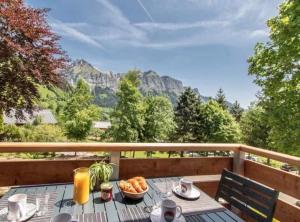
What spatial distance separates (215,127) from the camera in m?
24.0

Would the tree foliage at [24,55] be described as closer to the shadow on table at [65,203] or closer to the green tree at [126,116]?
the shadow on table at [65,203]

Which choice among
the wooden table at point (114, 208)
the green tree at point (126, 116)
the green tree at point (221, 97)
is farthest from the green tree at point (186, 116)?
the wooden table at point (114, 208)

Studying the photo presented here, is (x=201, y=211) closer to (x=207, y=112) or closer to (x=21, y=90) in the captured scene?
(x=21, y=90)

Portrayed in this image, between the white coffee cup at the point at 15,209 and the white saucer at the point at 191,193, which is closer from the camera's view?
the white coffee cup at the point at 15,209

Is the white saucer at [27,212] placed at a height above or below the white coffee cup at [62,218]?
below

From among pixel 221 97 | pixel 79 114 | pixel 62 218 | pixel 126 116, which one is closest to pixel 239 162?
pixel 62 218

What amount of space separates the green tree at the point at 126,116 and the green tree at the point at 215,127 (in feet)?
27.8

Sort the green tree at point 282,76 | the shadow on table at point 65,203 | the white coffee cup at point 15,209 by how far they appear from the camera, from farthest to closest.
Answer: the green tree at point 282,76
the shadow on table at point 65,203
the white coffee cup at point 15,209

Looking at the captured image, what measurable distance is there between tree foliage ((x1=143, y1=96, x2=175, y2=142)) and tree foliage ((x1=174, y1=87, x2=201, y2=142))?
1.21 metres

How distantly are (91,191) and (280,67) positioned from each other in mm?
7681

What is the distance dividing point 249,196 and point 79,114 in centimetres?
2140

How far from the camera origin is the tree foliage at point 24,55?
375 centimetres

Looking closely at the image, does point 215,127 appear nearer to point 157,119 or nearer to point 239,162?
point 157,119

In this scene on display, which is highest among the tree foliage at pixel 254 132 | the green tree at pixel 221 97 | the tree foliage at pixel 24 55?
the green tree at pixel 221 97
